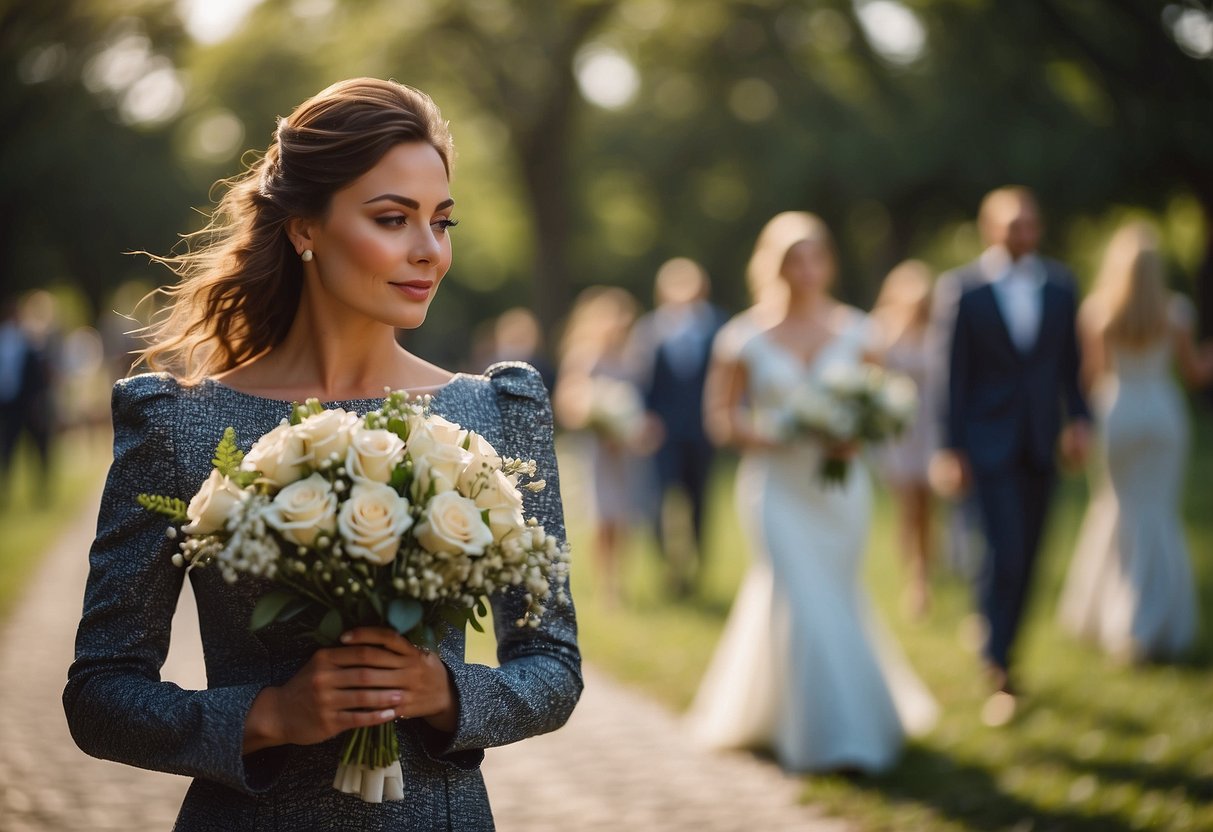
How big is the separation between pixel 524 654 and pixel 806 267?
17.9 feet

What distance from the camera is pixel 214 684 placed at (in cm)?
248

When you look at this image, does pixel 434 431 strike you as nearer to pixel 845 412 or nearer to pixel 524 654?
pixel 524 654

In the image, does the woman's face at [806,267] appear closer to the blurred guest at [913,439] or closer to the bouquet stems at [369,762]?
the blurred guest at [913,439]

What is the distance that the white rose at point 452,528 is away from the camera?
2113 mm

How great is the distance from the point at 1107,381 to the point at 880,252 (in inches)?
1169

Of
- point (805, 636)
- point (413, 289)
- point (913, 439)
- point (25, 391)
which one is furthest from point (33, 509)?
point (413, 289)

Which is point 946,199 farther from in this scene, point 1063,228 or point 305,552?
point 305,552

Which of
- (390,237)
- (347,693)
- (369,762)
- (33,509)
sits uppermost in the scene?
(33,509)

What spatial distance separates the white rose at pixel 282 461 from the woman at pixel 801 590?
5.16 metres

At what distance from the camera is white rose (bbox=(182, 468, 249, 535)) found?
2135mm

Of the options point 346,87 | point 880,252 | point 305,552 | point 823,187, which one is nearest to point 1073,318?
point 346,87

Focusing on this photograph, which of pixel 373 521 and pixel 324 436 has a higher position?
pixel 324 436

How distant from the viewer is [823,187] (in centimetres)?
3553

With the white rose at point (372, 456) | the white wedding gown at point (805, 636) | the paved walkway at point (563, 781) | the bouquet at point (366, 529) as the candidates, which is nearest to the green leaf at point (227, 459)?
the bouquet at point (366, 529)
